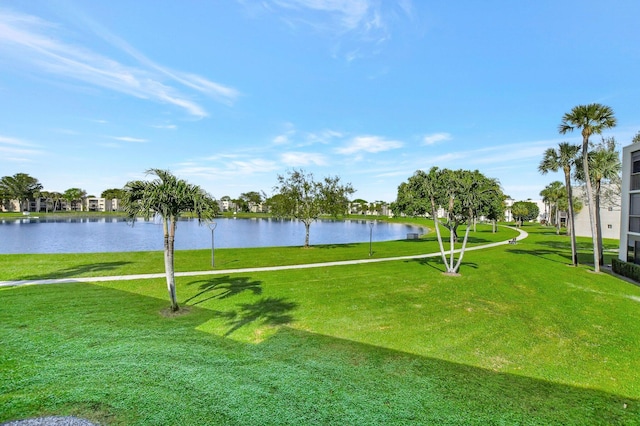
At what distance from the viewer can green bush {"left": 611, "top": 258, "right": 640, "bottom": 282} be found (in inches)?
703

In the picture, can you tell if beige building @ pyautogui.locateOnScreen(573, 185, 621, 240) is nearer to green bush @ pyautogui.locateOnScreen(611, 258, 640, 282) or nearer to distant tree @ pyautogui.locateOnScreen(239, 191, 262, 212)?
green bush @ pyautogui.locateOnScreen(611, 258, 640, 282)

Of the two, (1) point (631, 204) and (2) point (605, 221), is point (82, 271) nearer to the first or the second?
(1) point (631, 204)

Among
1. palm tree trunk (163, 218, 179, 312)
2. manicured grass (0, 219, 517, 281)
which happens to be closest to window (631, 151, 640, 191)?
manicured grass (0, 219, 517, 281)

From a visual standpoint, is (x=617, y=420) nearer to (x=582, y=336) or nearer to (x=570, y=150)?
(x=582, y=336)

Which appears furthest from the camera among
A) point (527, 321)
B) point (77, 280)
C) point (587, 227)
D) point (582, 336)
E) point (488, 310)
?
point (587, 227)

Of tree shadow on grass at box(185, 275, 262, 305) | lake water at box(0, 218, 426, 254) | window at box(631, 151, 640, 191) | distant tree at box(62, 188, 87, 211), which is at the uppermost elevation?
distant tree at box(62, 188, 87, 211)

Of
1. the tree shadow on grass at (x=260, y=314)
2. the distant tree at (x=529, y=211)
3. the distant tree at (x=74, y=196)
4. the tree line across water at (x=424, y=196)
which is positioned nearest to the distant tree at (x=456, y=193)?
the tree line across water at (x=424, y=196)

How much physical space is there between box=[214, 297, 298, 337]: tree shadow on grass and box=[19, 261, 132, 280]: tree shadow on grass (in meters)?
10.1

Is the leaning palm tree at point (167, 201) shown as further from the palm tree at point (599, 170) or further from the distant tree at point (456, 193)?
the palm tree at point (599, 170)

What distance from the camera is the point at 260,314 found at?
34.9ft

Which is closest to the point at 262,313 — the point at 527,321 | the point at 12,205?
the point at 527,321

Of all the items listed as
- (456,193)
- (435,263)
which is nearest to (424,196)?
(456,193)

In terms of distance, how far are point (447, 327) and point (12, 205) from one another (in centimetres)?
19550

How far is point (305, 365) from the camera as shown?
7.09m
